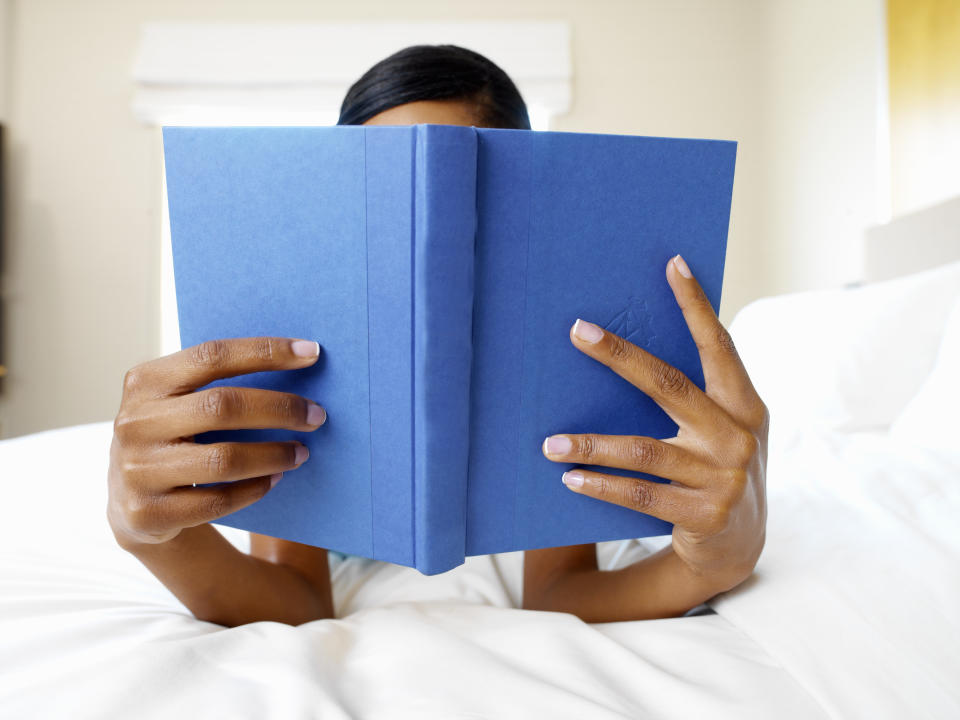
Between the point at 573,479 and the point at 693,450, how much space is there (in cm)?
10

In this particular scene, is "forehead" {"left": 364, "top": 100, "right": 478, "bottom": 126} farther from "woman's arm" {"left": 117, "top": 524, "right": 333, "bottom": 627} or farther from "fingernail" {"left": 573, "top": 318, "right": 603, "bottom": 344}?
"woman's arm" {"left": 117, "top": 524, "right": 333, "bottom": 627}

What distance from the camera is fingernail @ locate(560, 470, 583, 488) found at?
21.0 inches

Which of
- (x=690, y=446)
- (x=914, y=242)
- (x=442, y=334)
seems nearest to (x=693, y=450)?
(x=690, y=446)

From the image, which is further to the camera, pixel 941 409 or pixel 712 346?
pixel 941 409

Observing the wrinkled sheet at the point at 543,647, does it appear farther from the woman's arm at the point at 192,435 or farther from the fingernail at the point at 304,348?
the fingernail at the point at 304,348

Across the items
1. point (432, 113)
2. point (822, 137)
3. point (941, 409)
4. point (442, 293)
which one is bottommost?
point (941, 409)

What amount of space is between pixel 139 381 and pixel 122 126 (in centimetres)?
354

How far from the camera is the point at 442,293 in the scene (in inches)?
18.5

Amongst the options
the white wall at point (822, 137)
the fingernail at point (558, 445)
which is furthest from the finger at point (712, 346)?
the white wall at point (822, 137)

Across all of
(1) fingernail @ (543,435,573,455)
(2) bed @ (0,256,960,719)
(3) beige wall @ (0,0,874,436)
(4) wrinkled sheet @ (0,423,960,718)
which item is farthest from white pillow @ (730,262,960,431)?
(3) beige wall @ (0,0,874,436)

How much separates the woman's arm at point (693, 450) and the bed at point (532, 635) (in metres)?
0.08

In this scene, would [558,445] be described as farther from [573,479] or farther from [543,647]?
[543,647]

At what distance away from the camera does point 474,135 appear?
468 mm

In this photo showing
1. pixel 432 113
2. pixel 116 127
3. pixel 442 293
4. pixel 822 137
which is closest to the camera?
pixel 442 293
